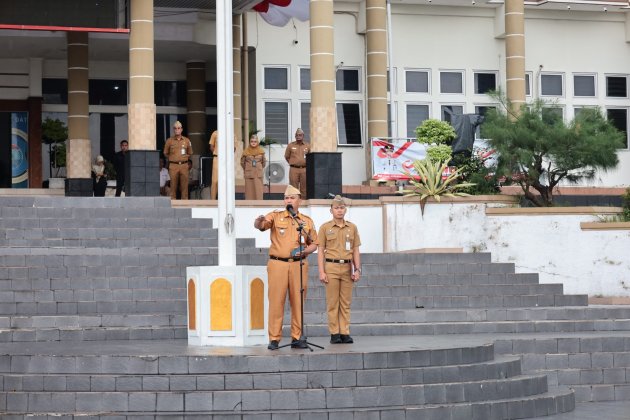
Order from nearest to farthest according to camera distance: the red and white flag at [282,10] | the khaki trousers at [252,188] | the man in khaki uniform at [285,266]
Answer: the man in khaki uniform at [285,266] < the khaki trousers at [252,188] < the red and white flag at [282,10]

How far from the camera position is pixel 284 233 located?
14.9 metres

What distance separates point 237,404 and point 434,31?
71.5 ft

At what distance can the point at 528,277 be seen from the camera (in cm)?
2084

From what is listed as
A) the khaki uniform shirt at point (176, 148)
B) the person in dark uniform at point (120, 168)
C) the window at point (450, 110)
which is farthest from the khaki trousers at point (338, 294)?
the window at point (450, 110)

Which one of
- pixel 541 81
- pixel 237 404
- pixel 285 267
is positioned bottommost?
pixel 237 404

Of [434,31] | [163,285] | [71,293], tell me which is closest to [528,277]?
[163,285]

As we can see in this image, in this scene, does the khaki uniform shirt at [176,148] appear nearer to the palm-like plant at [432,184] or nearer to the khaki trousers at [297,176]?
the khaki trousers at [297,176]

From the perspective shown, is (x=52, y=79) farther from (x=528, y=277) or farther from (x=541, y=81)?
(x=528, y=277)

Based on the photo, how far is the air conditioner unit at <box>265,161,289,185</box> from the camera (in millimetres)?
31302

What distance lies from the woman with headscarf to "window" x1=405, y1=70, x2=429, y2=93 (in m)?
8.25

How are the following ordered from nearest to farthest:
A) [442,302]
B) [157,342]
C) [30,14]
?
[157,342], [442,302], [30,14]

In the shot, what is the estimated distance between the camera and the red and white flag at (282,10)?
1164 inches

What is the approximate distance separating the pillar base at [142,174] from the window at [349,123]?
8.89m

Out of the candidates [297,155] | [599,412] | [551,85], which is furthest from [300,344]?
[551,85]
